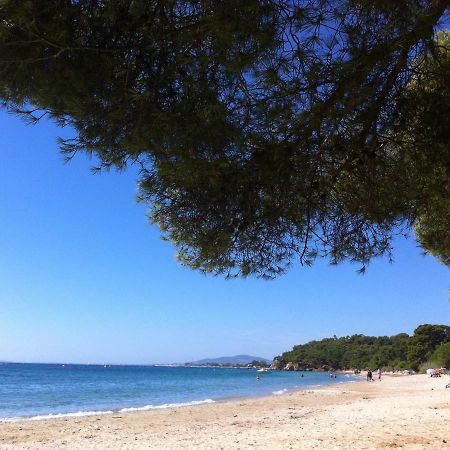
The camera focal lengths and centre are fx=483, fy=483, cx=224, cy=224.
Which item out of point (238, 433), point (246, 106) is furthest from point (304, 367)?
point (246, 106)

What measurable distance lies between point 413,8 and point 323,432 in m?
8.32

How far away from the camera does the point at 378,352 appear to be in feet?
293

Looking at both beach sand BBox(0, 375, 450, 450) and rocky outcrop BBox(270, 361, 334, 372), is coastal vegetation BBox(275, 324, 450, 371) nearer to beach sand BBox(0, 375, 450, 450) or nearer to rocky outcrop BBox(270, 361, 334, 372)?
rocky outcrop BBox(270, 361, 334, 372)

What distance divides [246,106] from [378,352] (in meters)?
93.4

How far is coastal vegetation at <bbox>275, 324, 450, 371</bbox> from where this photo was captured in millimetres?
67125

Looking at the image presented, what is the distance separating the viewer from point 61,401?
25.0 meters

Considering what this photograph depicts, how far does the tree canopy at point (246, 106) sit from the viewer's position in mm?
3402

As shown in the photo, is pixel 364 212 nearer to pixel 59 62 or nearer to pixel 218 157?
pixel 218 157

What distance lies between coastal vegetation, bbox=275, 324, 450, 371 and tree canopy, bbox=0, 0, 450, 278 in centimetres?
5068

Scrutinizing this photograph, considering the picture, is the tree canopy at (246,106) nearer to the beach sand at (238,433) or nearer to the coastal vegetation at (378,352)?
the beach sand at (238,433)

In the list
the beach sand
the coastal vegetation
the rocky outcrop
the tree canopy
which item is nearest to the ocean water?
the beach sand

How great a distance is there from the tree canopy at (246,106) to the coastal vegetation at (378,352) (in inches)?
1995

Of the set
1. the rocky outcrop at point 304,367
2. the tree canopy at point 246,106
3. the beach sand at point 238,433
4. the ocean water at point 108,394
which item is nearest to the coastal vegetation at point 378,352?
the rocky outcrop at point 304,367

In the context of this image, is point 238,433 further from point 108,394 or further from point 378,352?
point 378,352
